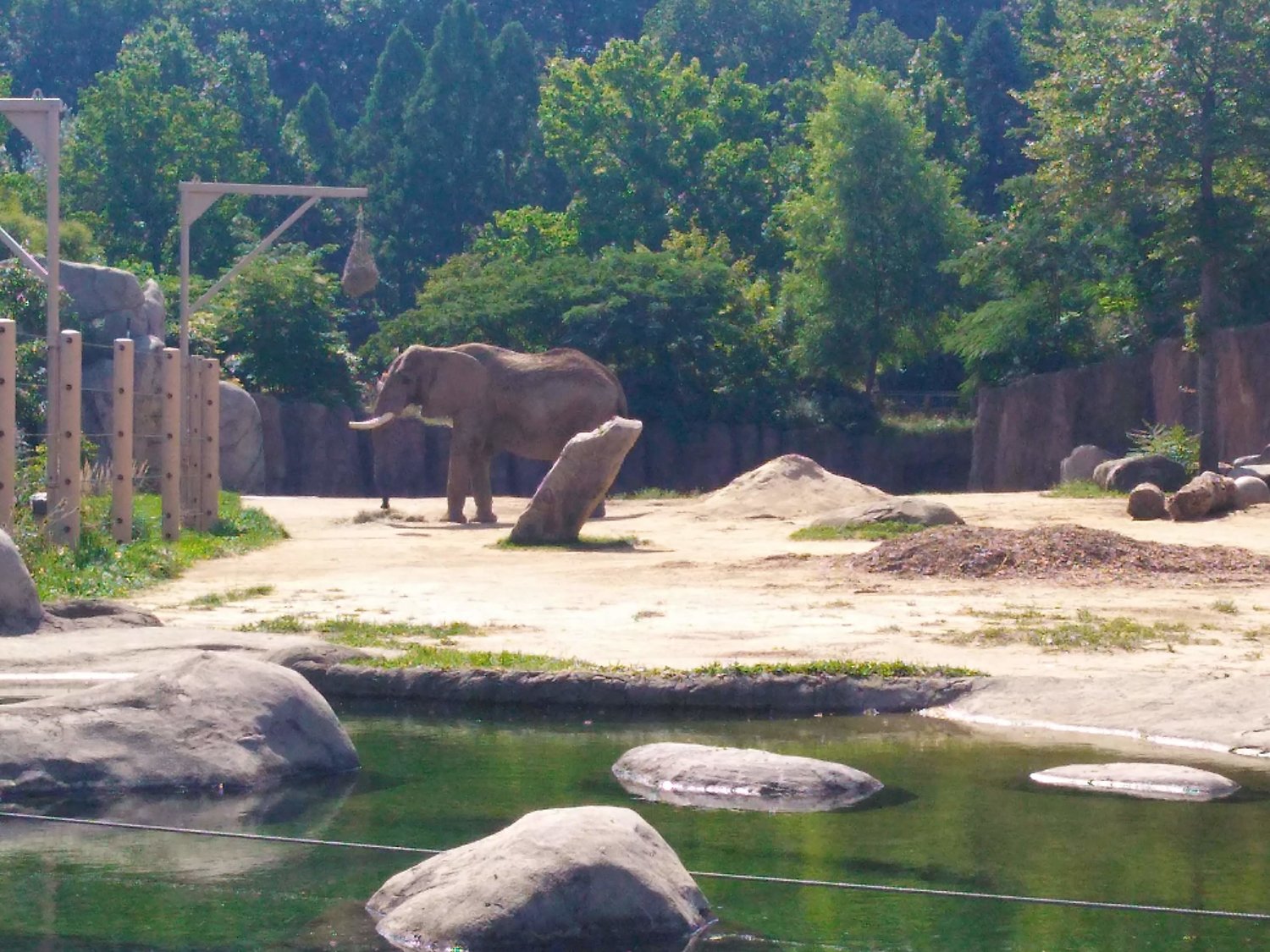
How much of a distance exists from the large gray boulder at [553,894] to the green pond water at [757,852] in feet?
0.51

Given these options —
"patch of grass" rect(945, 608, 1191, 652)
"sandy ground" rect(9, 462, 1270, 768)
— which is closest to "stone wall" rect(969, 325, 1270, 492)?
"sandy ground" rect(9, 462, 1270, 768)

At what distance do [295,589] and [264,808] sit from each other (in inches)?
243

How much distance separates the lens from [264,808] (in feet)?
23.9

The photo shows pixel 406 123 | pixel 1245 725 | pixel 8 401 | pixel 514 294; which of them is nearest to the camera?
pixel 1245 725

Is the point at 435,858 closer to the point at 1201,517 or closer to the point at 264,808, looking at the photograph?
the point at 264,808

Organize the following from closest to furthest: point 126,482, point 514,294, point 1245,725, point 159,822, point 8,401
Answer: point 159,822, point 1245,725, point 8,401, point 126,482, point 514,294

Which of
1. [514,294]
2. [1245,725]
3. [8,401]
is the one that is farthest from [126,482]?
[514,294]

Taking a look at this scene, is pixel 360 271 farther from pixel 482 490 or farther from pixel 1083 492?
pixel 1083 492

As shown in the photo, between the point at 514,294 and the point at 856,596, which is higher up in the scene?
the point at 514,294

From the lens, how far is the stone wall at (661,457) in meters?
34.2

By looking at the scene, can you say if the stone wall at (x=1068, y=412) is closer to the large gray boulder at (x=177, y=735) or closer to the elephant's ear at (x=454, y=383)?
the elephant's ear at (x=454, y=383)

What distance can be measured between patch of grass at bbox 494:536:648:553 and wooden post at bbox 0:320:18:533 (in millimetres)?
5424

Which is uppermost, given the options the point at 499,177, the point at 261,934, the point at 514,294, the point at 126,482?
the point at 499,177

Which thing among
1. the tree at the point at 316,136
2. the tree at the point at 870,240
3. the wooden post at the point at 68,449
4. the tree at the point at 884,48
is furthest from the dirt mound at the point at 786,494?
the tree at the point at 316,136
